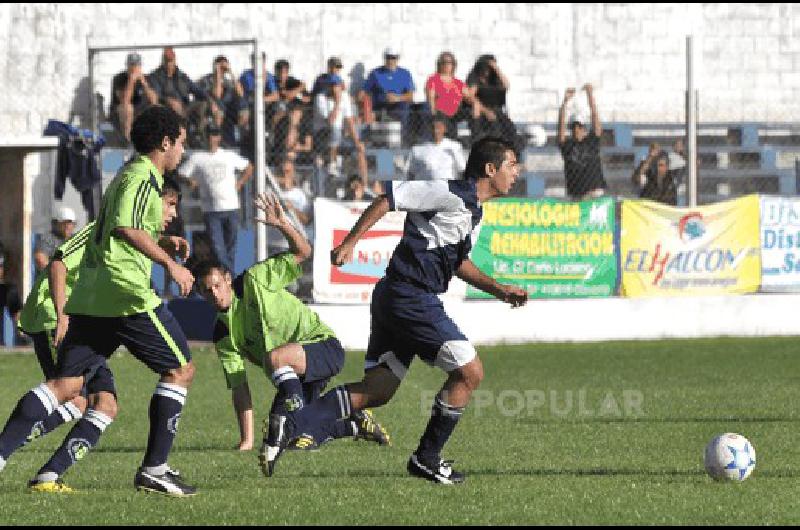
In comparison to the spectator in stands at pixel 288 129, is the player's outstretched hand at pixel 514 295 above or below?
below

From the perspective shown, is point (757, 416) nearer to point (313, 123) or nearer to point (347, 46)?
point (313, 123)

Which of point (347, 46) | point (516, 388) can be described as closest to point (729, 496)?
point (516, 388)

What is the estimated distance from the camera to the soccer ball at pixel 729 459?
9289mm

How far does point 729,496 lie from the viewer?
28.6 feet

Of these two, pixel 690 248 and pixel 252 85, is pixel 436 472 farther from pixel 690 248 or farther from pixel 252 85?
pixel 252 85

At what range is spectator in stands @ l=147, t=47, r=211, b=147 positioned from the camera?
22.1 meters

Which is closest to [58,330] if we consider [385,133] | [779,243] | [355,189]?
[355,189]

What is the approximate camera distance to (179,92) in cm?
2248

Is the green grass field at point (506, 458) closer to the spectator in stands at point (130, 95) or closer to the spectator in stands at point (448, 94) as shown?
the spectator in stands at point (130, 95)

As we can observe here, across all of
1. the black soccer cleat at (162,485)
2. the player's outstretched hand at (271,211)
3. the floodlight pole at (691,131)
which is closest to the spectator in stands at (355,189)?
the floodlight pole at (691,131)

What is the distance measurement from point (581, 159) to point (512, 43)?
18.4 ft

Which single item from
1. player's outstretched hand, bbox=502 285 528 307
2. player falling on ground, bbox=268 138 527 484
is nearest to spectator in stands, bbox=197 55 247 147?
player's outstretched hand, bbox=502 285 528 307

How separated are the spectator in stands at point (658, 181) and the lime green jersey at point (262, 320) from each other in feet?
40.9

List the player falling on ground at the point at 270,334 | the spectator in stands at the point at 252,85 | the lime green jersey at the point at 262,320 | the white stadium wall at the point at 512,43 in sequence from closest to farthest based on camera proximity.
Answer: the player falling on ground at the point at 270,334, the lime green jersey at the point at 262,320, the spectator in stands at the point at 252,85, the white stadium wall at the point at 512,43
